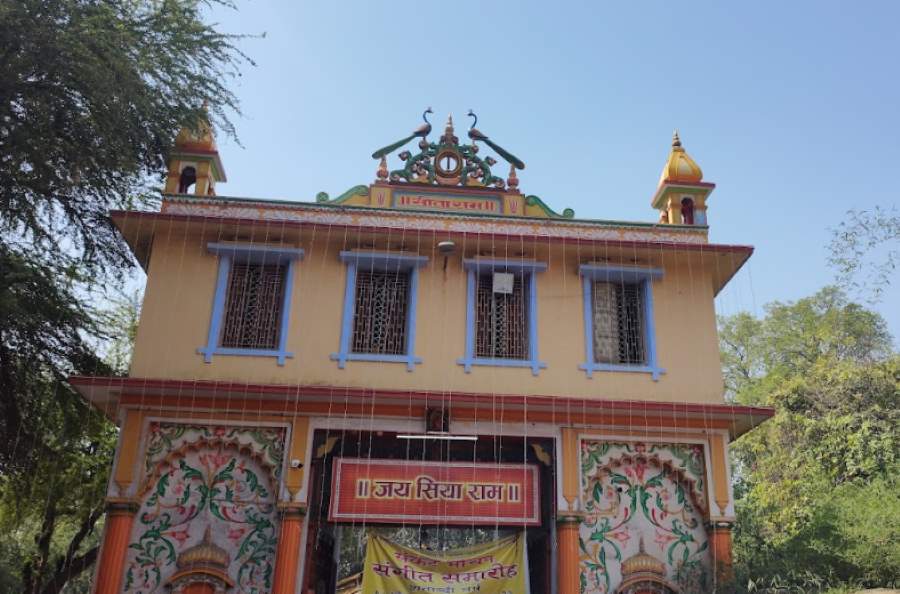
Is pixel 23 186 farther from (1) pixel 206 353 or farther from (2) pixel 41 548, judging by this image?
(2) pixel 41 548

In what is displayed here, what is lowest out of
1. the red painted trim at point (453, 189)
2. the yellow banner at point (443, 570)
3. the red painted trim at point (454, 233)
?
the yellow banner at point (443, 570)

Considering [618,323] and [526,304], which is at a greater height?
[526,304]

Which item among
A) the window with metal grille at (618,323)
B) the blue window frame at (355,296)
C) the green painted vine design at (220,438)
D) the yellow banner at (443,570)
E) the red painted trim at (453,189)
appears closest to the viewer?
the yellow banner at (443,570)

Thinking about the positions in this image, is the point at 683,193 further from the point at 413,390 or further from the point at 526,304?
the point at 413,390

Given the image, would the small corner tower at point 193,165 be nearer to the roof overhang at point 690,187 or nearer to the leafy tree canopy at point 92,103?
the leafy tree canopy at point 92,103

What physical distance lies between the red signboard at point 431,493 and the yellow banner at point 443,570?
1.36 feet

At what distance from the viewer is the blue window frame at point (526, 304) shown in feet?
39.2

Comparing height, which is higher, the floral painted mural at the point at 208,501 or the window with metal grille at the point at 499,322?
the window with metal grille at the point at 499,322

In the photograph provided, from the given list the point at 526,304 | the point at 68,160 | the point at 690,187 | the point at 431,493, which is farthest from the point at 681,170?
the point at 68,160

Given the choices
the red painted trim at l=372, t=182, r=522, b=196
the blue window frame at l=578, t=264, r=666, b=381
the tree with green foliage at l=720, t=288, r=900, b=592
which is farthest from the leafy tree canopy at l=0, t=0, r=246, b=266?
the tree with green foliage at l=720, t=288, r=900, b=592

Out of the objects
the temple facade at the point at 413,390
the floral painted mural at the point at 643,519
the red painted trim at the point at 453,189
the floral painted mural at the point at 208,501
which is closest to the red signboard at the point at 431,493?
the temple facade at the point at 413,390

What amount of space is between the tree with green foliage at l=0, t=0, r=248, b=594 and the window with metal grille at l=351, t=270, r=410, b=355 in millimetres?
4120

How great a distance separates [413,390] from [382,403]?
0.47 m

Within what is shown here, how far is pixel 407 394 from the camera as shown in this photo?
11141mm
